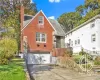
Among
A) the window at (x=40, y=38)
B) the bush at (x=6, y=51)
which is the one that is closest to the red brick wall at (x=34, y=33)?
the window at (x=40, y=38)

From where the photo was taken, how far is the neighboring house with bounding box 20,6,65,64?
1356 inches

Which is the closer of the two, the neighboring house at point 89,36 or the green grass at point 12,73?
the green grass at point 12,73

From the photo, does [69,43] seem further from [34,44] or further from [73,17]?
[73,17]

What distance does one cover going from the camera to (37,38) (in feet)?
115

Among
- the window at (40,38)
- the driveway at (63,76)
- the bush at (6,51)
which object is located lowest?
the driveway at (63,76)

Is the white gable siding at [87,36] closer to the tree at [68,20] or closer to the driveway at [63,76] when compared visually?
the driveway at [63,76]

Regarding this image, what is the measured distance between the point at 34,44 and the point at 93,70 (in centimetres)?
1506

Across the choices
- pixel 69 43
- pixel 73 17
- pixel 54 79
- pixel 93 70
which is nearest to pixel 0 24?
pixel 54 79

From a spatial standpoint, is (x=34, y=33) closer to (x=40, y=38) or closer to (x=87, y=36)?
(x=40, y=38)

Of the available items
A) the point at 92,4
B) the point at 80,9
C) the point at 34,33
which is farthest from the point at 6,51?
the point at 80,9

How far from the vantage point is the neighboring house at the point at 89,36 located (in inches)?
1160

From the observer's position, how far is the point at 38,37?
115 feet

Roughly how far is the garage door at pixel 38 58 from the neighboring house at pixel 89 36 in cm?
595

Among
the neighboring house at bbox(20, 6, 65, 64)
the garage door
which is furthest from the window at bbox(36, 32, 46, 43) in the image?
the garage door
